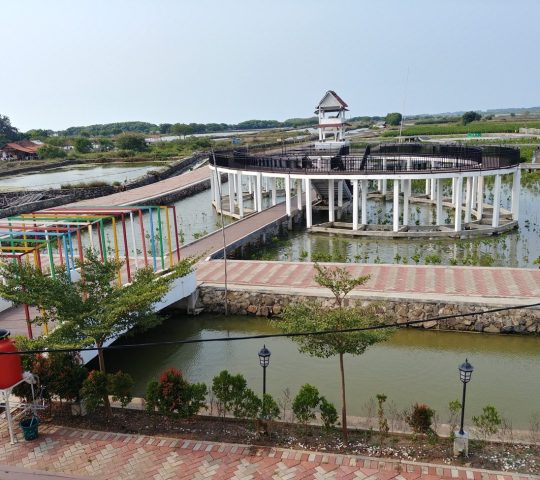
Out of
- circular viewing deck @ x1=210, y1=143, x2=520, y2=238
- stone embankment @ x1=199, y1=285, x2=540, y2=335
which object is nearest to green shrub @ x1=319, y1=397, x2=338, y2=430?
stone embankment @ x1=199, y1=285, x2=540, y2=335

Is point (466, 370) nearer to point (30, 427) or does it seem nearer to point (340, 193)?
point (30, 427)

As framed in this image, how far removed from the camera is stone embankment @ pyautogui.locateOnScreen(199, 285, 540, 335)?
522 inches

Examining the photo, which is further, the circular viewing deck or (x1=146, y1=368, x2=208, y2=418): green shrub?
the circular viewing deck

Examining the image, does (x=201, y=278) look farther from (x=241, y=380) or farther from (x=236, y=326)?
(x=241, y=380)

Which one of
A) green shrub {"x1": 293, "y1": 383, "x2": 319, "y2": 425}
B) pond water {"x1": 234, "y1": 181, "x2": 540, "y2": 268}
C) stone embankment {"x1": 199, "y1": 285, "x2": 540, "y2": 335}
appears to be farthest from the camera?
pond water {"x1": 234, "y1": 181, "x2": 540, "y2": 268}

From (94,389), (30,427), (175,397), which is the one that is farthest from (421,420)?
(30,427)

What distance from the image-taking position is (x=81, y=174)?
59875 mm

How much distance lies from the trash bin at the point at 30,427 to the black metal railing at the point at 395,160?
1793 cm

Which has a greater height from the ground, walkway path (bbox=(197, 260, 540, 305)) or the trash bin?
walkway path (bbox=(197, 260, 540, 305))

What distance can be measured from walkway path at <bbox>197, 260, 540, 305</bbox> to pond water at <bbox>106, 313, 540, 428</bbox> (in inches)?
43.5

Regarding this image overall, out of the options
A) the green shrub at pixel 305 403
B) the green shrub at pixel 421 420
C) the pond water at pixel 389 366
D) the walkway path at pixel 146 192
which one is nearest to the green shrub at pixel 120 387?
the pond water at pixel 389 366

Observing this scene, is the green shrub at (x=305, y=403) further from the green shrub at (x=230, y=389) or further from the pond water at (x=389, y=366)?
the pond water at (x=389, y=366)

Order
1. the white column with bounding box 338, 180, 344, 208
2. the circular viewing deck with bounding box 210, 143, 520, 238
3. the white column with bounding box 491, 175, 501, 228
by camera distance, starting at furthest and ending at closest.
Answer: the white column with bounding box 338, 180, 344, 208 < the circular viewing deck with bounding box 210, 143, 520, 238 < the white column with bounding box 491, 175, 501, 228

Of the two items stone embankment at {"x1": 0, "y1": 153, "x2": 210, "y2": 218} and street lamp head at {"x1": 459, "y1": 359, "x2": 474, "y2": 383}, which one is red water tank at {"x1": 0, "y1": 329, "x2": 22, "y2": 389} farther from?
stone embankment at {"x1": 0, "y1": 153, "x2": 210, "y2": 218}
